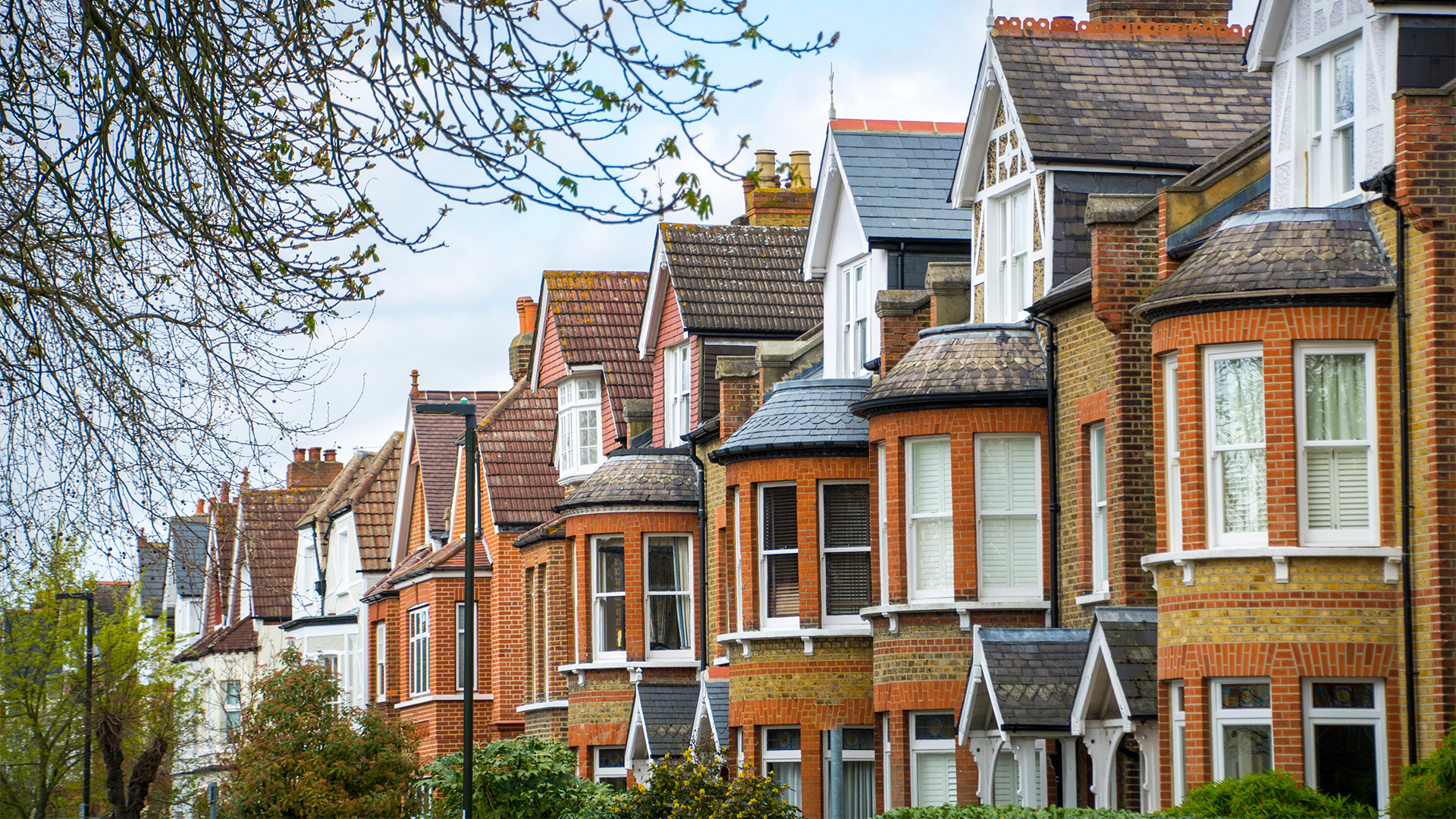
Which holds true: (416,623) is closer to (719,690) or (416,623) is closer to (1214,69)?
(719,690)

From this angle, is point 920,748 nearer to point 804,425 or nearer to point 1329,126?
point 804,425

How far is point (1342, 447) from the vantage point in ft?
61.7

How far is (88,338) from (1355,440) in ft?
37.4

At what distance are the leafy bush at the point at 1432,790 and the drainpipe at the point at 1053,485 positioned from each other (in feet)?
25.7

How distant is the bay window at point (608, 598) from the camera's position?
35.1 metres

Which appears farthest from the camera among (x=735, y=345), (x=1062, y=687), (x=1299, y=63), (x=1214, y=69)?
(x=735, y=345)

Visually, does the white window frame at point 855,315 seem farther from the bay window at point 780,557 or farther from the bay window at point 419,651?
the bay window at point 419,651

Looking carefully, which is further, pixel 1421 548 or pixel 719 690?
pixel 719 690

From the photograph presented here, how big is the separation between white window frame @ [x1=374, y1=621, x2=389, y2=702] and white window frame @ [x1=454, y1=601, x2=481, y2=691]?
4.21 meters

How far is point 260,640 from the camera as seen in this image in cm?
6438

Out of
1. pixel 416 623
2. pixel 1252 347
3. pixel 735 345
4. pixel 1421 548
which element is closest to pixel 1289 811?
pixel 1421 548

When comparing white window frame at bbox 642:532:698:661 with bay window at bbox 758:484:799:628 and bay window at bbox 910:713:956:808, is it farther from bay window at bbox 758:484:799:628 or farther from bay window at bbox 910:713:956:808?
bay window at bbox 910:713:956:808

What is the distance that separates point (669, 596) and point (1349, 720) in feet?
57.5

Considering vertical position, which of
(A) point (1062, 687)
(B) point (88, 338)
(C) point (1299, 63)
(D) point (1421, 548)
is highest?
(C) point (1299, 63)
